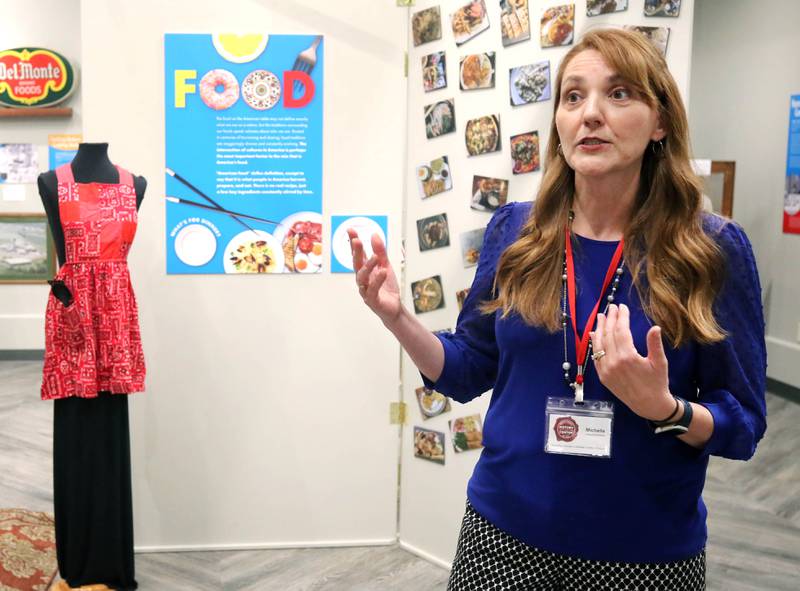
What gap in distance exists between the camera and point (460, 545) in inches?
55.6

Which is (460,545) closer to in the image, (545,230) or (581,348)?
(581,348)

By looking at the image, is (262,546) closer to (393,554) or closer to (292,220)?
(393,554)

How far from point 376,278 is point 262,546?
243 cm

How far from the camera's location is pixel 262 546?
11.5 feet

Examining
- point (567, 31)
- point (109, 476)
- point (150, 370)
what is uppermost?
point (567, 31)

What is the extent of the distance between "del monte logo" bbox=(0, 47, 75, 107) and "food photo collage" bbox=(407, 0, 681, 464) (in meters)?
4.76

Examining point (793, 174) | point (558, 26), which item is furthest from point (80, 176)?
point (793, 174)

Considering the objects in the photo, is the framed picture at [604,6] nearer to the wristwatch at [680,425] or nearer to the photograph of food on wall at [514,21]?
the photograph of food on wall at [514,21]

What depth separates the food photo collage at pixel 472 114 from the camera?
2721 mm

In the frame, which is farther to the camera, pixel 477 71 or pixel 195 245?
pixel 195 245

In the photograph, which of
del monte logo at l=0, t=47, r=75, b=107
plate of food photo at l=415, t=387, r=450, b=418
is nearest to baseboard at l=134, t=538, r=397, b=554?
plate of food photo at l=415, t=387, r=450, b=418

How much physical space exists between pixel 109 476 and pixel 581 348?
2.23 meters

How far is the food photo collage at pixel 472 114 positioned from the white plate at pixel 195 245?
0.78 m

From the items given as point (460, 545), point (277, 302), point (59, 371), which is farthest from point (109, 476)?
point (460, 545)
